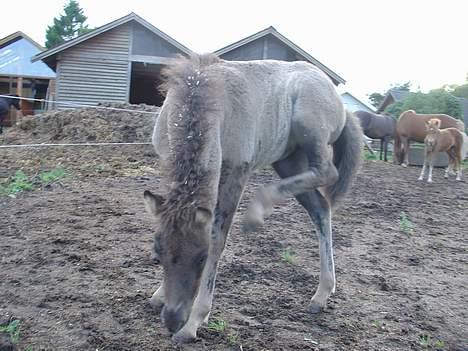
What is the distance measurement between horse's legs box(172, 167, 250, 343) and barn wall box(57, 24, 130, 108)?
52.1 feet

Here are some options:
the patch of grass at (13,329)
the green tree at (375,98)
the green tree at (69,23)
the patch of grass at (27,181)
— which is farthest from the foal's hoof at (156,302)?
the green tree at (375,98)

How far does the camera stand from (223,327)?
10.5 ft

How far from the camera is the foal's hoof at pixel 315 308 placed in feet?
12.1

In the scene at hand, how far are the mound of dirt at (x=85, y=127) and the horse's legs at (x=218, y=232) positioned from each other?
7671mm

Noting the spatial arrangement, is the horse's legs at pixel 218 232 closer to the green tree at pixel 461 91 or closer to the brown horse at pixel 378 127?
the brown horse at pixel 378 127

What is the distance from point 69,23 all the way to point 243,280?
47.6 m

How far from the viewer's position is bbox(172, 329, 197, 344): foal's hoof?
9.73 ft

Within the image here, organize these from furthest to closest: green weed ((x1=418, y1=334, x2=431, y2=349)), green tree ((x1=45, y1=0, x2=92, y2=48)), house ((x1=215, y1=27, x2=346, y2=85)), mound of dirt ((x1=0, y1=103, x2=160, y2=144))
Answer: green tree ((x1=45, y1=0, x2=92, y2=48))
house ((x1=215, y1=27, x2=346, y2=85))
mound of dirt ((x1=0, y1=103, x2=160, y2=144))
green weed ((x1=418, y1=334, x2=431, y2=349))

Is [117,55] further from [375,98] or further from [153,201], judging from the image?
[375,98]

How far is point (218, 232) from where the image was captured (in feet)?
10.4

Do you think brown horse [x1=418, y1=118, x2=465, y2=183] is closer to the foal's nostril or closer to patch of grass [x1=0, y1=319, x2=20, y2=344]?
the foal's nostril

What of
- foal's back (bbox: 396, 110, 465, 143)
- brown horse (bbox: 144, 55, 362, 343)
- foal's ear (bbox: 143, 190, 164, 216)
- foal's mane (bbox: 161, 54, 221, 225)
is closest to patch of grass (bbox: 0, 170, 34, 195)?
brown horse (bbox: 144, 55, 362, 343)

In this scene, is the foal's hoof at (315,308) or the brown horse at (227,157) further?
the foal's hoof at (315,308)

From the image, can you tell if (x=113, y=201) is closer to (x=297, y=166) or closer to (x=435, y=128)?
(x=297, y=166)
